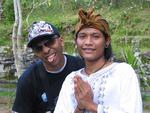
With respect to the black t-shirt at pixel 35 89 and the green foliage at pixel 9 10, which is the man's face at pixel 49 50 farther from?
the green foliage at pixel 9 10

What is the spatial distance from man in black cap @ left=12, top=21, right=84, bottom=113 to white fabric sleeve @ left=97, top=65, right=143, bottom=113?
0.68 m

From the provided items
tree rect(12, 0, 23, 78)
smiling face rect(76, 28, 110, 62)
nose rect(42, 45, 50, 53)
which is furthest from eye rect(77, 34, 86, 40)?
tree rect(12, 0, 23, 78)

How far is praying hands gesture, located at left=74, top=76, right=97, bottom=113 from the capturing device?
2.23 meters

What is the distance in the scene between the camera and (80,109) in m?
2.28

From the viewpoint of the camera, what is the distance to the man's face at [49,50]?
9.07 feet

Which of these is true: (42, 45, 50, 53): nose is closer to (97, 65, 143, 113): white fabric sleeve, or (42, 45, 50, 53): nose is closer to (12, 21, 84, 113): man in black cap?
(12, 21, 84, 113): man in black cap

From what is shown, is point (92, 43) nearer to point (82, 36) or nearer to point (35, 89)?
point (82, 36)

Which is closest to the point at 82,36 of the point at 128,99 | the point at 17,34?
the point at 128,99

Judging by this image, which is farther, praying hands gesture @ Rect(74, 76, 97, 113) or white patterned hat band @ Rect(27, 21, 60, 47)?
white patterned hat band @ Rect(27, 21, 60, 47)

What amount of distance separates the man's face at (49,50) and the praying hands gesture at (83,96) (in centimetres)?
50

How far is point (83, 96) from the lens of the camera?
2.26 m

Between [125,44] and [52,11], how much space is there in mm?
3107

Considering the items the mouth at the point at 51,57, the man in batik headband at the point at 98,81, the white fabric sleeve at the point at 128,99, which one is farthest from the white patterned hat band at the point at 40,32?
the white fabric sleeve at the point at 128,99

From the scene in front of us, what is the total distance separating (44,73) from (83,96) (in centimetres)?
69
